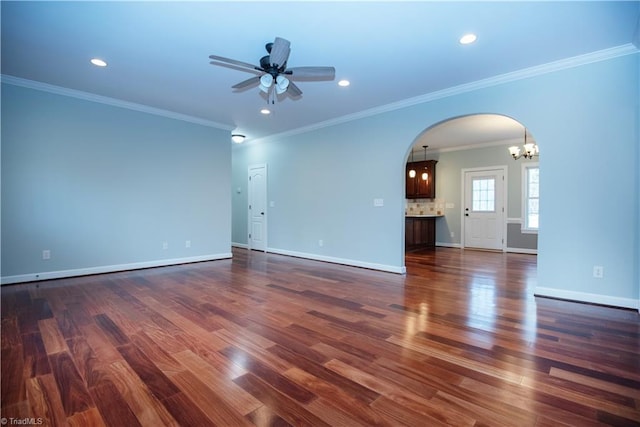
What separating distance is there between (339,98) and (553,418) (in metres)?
4.21

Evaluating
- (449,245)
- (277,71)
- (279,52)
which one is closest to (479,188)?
(449,245)

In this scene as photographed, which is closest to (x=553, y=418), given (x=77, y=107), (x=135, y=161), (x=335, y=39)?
(x=335, y=39)

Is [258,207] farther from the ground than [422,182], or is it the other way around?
[422,182]

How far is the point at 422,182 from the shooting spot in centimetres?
853

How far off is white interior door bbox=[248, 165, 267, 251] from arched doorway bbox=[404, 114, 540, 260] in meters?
3.56

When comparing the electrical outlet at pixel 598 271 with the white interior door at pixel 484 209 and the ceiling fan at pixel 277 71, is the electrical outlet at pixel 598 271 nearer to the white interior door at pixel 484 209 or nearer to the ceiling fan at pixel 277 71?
the ceiling fan at pixel 277 71

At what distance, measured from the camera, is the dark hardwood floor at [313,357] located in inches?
60.7

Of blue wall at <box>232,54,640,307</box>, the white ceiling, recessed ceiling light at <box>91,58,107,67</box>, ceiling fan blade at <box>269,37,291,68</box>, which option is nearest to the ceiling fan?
ceiling fan blade at <box>269,37,291,68</box>

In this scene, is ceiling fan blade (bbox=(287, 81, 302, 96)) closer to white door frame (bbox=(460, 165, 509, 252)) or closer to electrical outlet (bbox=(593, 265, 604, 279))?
electrical outlet (bbox=(593, 265, 604, 279))

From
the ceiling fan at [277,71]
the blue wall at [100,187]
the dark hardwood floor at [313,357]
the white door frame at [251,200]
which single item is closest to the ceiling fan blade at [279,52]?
the ceiling fan at [277,71]

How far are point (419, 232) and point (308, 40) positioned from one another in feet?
20.5

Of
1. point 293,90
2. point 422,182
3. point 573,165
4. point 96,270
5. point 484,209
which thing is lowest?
point 96,270

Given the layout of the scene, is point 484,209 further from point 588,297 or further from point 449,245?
point 588,297

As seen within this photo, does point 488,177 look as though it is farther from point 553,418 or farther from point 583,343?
point 553,418
